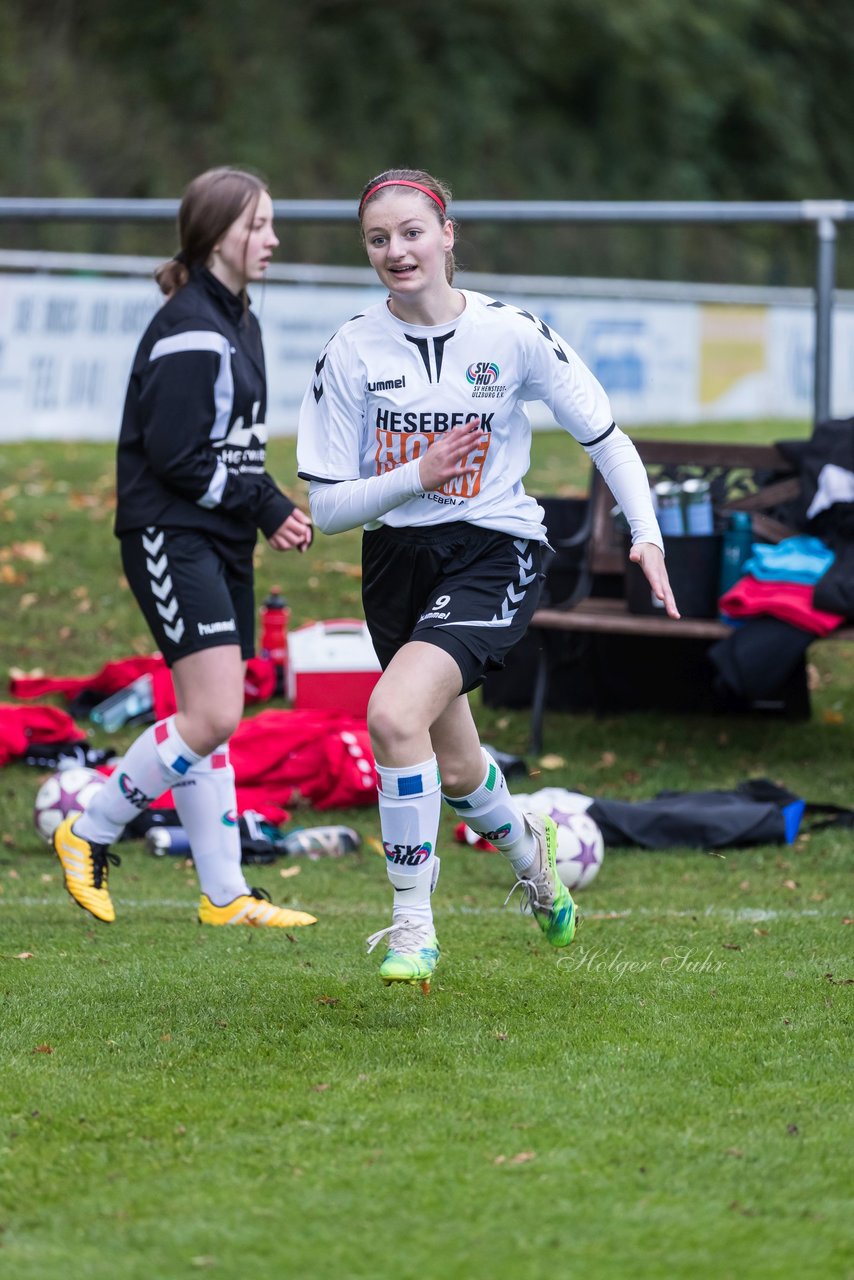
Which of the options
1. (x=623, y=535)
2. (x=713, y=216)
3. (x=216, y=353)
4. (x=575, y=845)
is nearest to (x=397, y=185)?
(x=216, y=353)

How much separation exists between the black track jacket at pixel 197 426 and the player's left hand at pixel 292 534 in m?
0.02

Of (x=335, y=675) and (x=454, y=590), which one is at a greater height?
(x=454, y=590)

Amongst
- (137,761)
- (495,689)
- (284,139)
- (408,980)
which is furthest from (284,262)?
(408,980)

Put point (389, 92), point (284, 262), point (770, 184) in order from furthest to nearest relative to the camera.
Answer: point (770, 184), point (389, 92), point (284, 262)

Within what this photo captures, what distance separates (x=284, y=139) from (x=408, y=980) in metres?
29.6

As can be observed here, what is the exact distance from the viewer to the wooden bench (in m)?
8.43

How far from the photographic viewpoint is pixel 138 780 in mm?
5570

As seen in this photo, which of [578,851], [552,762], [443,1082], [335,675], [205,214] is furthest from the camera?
[335,675]

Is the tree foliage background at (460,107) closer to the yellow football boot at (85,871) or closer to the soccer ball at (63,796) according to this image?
the soccer ball at (63,796)

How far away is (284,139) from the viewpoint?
3186cm

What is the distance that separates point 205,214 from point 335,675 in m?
3.54

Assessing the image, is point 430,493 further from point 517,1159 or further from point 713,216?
point 713,216

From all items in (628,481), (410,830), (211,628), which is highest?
(628,481)

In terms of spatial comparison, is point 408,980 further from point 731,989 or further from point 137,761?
point 137,761
